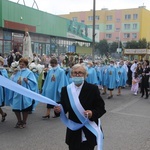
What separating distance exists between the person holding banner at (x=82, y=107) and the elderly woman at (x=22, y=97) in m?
3.15

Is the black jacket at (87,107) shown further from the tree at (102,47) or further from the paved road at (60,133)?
the tree at (102,47)

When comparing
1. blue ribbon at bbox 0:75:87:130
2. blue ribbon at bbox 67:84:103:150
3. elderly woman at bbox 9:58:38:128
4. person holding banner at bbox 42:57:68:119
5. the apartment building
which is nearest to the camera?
blue ribbon at bbox 0:75:87:130

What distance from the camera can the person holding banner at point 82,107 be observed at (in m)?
3.35

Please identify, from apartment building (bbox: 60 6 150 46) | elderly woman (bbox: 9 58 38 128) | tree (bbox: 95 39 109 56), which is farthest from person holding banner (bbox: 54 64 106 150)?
apartment building (bbox: 60 6 150 46)

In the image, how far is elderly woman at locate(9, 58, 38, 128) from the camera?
6410 millimetres

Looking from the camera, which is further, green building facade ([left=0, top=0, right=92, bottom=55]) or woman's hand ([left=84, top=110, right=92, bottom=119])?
green building facade ([left=0, top=0, right=92, bottom=55])

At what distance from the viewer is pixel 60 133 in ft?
20.5

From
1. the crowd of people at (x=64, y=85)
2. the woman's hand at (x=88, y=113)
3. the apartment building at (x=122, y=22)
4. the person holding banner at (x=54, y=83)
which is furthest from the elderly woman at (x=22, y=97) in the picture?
the apartment building at (x=122, y=22)

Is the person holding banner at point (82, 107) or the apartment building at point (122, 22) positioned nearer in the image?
the person holding banner at point (82, 107)

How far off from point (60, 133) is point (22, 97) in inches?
47.1

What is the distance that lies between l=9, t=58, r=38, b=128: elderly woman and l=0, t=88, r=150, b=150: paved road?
34 centimetres

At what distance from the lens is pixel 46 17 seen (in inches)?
1121

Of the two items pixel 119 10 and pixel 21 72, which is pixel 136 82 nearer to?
pixel 21 72

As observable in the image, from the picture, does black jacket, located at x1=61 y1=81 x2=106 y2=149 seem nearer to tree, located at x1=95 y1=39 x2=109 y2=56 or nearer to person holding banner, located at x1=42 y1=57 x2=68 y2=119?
person holding banner, located at x1=42 y1=57 x2=68 y2=119
